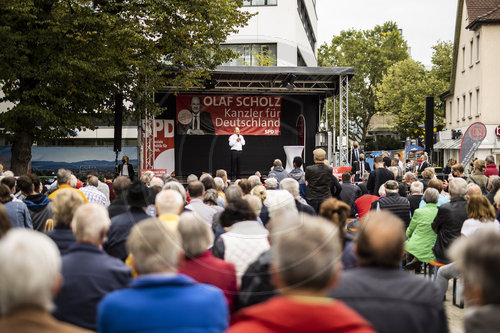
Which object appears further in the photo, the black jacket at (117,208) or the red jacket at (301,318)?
the black jacket at (117,208)

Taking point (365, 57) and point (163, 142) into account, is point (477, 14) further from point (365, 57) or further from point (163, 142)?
point (365, 57)

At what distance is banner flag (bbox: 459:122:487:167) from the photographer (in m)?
11.5

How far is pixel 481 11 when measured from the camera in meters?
31.2

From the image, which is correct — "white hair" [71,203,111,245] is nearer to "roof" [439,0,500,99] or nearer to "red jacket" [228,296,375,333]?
"red jacket" [228,296,375,333]

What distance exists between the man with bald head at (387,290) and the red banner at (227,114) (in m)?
19.0

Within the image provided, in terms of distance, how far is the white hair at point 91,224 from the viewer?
10.1 ft

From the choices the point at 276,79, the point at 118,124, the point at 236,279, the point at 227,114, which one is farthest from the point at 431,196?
the point at 227,114

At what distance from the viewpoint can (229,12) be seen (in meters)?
16.9

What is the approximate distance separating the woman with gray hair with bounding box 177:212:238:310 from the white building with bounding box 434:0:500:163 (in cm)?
2925

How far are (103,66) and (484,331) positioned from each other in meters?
13.2

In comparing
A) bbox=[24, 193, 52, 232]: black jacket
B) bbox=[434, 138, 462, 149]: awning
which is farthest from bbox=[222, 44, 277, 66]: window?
bbox=[24, 193, 52, 232]: black jacket

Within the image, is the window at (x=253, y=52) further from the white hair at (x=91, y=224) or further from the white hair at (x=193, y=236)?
the white hair at (x=193, y=236)

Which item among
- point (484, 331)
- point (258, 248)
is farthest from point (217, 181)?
point (484, 331)

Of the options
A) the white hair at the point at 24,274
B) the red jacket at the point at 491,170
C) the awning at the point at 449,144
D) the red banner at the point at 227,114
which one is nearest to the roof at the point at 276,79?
the red banner at the point at 227,114
